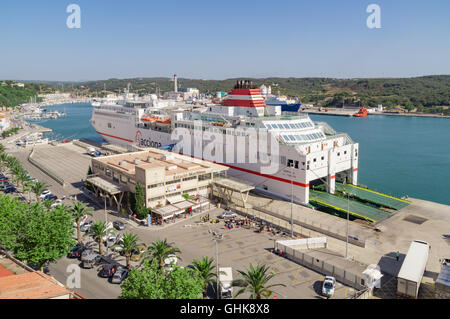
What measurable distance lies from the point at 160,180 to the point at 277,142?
13.0m

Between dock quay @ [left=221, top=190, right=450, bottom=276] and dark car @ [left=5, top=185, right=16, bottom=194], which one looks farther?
dark car @ [left=5, top=185, right=16, bottom=194]

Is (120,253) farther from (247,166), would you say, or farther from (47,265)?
(247,166)

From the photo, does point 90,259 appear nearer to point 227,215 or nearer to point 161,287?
point 161,287

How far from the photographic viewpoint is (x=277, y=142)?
1406 inches

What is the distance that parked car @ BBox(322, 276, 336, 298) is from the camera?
773 inches

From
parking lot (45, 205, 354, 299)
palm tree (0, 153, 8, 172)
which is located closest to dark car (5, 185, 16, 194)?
palm tree (0, 153, 8, 172)

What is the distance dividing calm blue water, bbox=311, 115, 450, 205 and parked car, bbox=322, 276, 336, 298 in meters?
29.1

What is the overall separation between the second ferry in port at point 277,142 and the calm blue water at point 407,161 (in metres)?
12.3

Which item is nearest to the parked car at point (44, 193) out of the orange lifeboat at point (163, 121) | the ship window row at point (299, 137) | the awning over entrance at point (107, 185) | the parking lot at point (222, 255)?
the awning over entrance at point (107, 185)

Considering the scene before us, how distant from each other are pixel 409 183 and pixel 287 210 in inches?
1042

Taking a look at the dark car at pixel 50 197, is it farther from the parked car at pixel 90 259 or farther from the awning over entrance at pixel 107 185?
the parked car at pixel 90 259

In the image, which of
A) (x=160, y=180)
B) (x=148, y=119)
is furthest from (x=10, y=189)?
(x=148, y=119)

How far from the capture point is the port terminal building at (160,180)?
3188 cm

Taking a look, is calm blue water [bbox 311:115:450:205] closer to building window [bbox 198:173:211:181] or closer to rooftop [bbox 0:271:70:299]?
building window [bbox 198:173:211:181]
